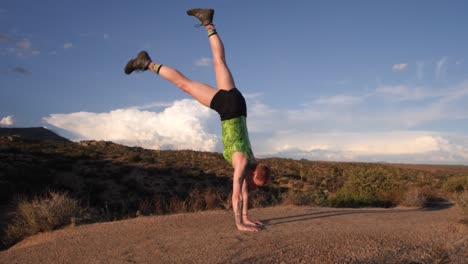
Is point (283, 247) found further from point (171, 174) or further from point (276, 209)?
point (171, 174)

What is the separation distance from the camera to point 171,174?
1243 inches

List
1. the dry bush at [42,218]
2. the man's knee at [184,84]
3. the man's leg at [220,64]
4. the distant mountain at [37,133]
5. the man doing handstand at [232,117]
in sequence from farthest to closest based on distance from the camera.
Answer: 1. the distant mountain at [37,133]
2. the dry bush at [42,218]
3. the man's knee at [184,84]
4. the man's leg at [220,64]
5. the man doing handstand at [232,117]

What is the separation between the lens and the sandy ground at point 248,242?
602cm

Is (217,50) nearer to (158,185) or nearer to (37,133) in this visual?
(158,185)

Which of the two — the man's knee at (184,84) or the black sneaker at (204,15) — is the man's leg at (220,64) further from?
the man's knee at (184,84)

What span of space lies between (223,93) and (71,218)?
436cm

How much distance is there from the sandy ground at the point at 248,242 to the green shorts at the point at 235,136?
1493 millimetres

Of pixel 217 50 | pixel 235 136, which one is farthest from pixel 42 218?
pixel 217 50

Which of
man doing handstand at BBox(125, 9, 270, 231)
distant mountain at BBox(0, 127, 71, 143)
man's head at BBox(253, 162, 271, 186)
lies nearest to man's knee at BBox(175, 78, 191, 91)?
man doing handstand at BBox(125, 9, 270, 231)

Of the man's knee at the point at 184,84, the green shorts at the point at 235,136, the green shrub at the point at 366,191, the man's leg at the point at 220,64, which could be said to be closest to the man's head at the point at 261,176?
the green shorts at the point at 235,136

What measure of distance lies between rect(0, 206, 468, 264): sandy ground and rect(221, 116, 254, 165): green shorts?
149 cm

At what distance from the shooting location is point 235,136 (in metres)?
7.29

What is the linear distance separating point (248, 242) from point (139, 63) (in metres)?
4.23

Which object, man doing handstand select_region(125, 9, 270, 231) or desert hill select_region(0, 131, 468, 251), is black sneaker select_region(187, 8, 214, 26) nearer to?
man doing handstand select_region(125, 9, 270, 231)
